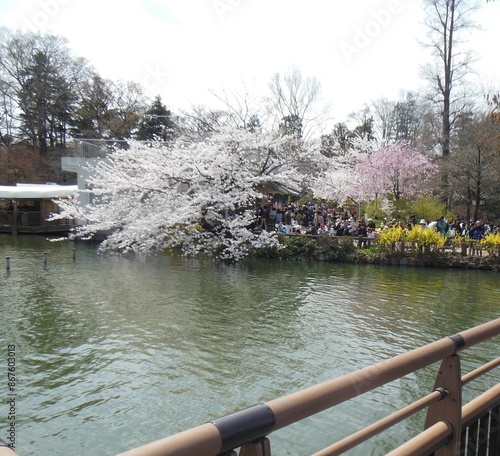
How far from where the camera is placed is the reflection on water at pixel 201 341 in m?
5.73

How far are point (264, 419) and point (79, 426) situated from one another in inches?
209

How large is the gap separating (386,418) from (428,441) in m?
0.33

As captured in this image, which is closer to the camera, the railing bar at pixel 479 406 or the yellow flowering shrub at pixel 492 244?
the railing bar at pixel 479 406

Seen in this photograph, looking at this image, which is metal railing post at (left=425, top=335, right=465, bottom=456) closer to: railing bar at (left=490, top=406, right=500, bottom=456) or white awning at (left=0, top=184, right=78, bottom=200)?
railing bar at (left=490, top=406, right=500, bottom=456)

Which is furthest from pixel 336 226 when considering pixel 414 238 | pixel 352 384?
pixel 352 384

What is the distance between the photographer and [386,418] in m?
1.57

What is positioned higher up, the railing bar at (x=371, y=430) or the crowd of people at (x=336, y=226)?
the crowd of people at (x=336, y=226)

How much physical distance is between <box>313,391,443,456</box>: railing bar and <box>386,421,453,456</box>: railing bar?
0.35ft

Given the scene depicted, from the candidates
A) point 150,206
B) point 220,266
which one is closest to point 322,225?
point 220,266

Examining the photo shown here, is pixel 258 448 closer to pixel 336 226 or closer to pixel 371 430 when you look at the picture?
pixel 371 430

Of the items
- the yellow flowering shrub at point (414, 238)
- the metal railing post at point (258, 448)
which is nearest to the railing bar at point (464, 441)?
the metal railing post at point (258, 448)

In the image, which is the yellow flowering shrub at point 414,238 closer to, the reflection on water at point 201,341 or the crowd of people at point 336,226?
the crowd of people at point 336,226

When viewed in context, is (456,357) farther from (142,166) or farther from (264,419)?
(142,166)

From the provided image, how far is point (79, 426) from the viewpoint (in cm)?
559
